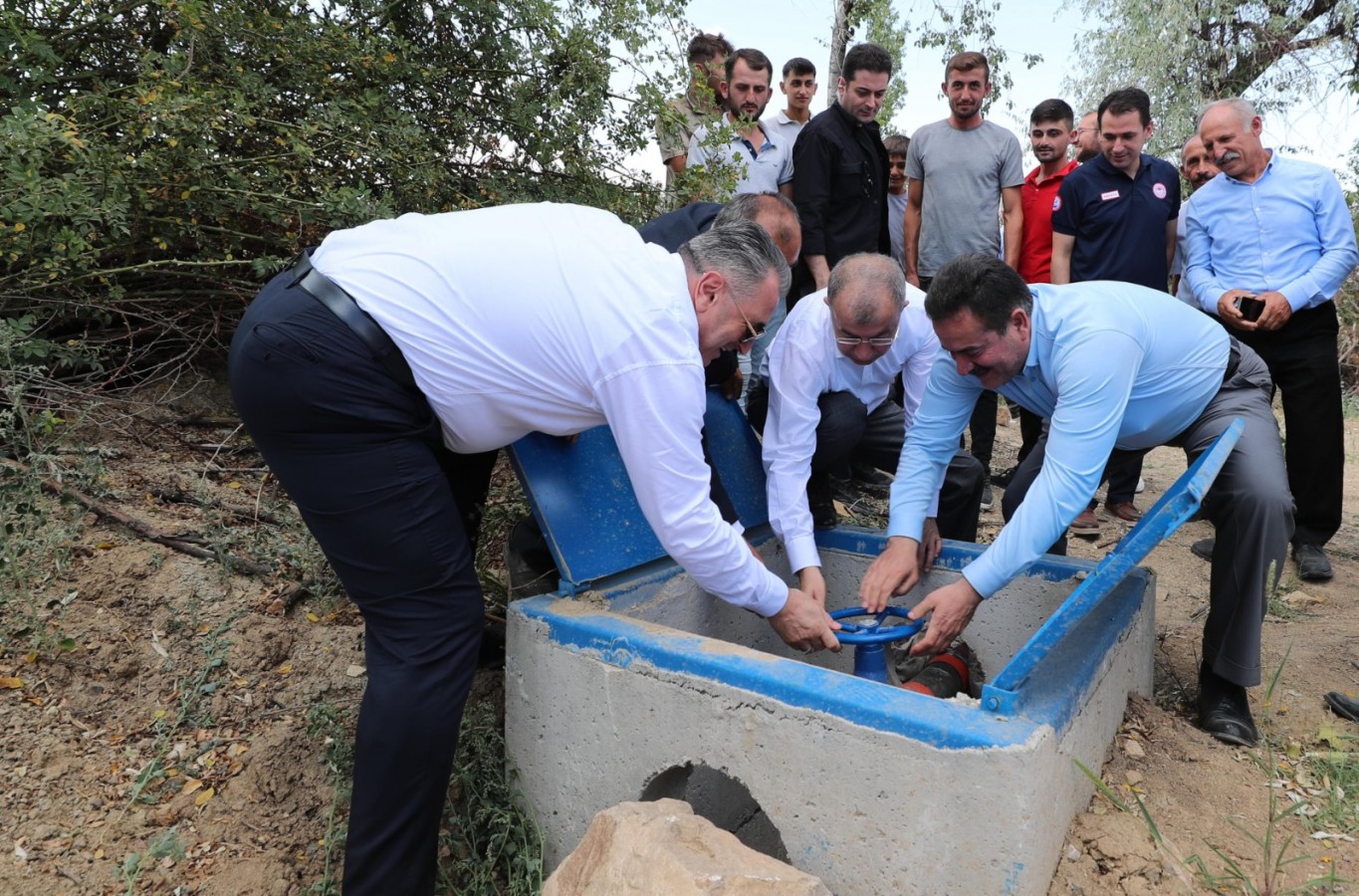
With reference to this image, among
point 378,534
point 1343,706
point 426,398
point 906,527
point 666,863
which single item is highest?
point 426,398

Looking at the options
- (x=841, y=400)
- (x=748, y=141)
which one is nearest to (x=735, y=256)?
(x=841, y=400)

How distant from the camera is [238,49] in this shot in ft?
11.5

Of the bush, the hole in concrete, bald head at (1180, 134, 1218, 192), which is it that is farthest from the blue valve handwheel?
bald head at (1180, 134, 1218, 192)

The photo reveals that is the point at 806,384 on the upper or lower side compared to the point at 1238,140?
lower

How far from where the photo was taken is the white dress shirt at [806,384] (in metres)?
3.00

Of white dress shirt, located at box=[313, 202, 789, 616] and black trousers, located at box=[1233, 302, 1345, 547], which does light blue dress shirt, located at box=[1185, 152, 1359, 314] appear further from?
white dress shirt, located at box=[313, 202, 789, 616]

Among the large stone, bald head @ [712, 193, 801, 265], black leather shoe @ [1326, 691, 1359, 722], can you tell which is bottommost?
black leather shoe @ [1326, 691, 1359, 722]

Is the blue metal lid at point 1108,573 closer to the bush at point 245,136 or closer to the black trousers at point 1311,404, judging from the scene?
the black trousers at point 1311,404

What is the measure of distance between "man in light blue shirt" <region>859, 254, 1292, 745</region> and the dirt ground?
379 millimetres

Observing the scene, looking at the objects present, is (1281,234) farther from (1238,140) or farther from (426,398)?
(426,398)

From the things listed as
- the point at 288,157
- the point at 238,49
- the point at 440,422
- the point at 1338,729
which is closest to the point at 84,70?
the point at 238,49

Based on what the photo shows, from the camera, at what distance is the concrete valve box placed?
1816 mm

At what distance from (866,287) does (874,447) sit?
931 mm

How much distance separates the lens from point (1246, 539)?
8.48 feet
